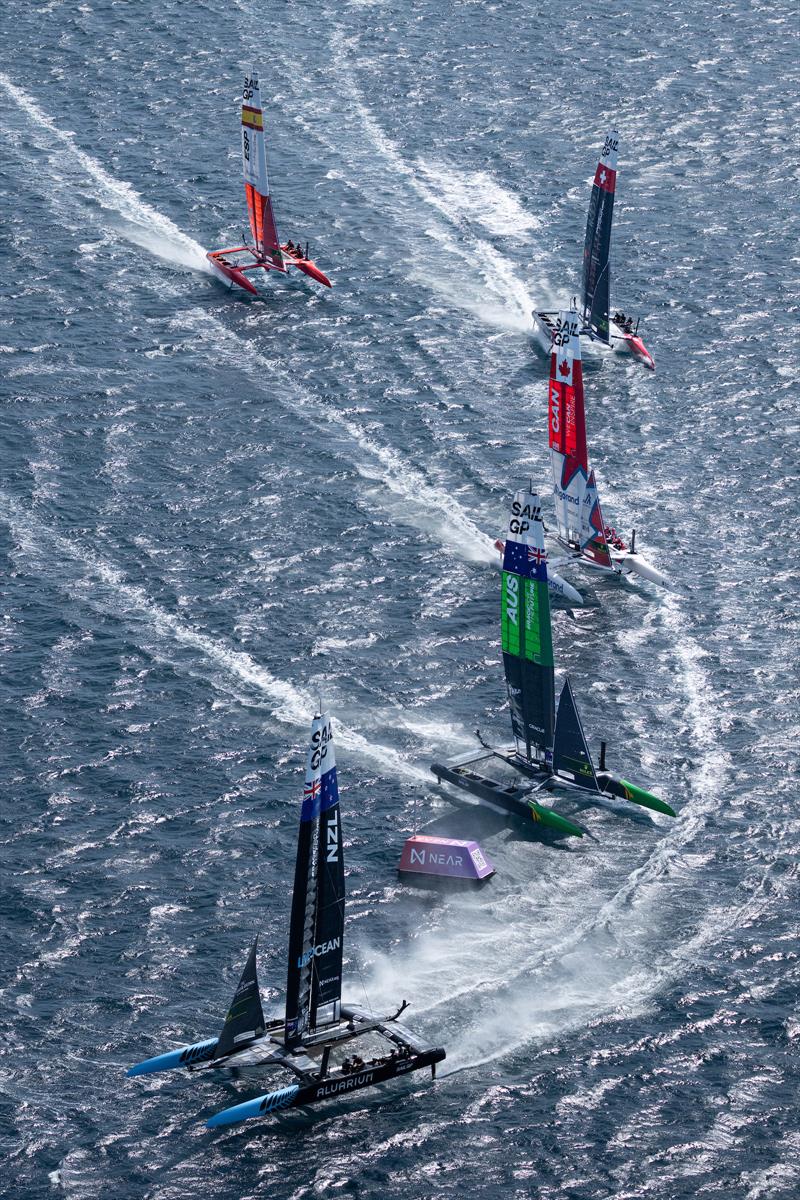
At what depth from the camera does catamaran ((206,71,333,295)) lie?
17025 centimetres

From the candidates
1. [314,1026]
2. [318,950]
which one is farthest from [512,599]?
[314,1026]

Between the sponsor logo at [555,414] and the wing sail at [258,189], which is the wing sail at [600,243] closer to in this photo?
the wing sail at [258,189]

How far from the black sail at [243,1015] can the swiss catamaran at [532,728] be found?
23515 millimetres

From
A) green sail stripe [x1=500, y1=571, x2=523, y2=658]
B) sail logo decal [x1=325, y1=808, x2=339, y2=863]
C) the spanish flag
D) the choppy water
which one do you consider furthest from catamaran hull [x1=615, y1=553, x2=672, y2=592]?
the spanish flag

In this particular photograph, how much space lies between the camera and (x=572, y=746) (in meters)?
117

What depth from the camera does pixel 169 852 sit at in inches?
4402

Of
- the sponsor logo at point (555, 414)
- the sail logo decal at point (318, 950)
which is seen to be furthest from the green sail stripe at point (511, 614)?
the sail logo decal at point (318, 950)

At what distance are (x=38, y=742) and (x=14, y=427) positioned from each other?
119 feet

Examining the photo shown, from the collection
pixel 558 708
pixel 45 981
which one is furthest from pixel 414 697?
pixel 45 981

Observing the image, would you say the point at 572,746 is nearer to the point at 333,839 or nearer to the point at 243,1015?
the point at 333,839

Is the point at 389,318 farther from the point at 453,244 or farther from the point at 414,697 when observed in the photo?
the point at 414,697

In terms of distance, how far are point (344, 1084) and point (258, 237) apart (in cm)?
9043

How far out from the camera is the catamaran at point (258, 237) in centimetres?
17025

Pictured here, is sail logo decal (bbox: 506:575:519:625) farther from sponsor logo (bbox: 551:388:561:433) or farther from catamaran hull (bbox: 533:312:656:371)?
catamaran hull (bbox: 533:312:656:371)
